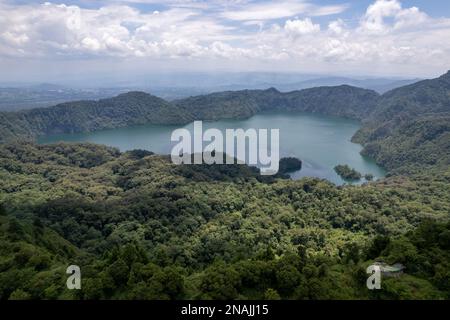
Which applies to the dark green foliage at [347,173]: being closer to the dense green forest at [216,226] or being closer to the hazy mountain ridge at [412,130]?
the dense green forest at [216,226]

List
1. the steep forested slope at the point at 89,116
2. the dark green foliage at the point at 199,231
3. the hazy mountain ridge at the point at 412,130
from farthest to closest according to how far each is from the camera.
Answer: the steep forested slope at the point at 89,116 → the hazy mountain ridge at the point at 412,130 → the dark green foliage at the point at 199,231

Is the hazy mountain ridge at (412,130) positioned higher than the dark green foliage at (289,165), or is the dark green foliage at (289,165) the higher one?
the hazy mountain ridge at (412,130)

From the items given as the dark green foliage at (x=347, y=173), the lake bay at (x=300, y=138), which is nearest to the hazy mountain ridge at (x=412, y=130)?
the lake bay at (x=300, y=138)

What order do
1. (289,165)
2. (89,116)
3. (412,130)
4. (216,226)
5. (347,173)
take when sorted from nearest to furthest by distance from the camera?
(216,226)
(347,173)
(289,165)
(412,130)
(89,116)

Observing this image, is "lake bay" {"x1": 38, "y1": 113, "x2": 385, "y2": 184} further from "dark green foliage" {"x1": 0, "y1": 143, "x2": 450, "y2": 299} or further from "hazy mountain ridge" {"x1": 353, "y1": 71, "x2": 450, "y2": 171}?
"dark green foliage" {"x1": 0, "y1": 143, "x2": 450, "y2": 299}

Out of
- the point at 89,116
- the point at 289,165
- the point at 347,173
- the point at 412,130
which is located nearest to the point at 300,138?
the point at 412,130

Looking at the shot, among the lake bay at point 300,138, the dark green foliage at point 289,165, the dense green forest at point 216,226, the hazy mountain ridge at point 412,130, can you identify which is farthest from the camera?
the hazy mountain ridge at point 412,130

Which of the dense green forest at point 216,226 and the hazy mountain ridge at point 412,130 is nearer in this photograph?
the dense green forest at point 216,226

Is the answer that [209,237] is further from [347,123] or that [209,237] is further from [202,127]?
[347,123]

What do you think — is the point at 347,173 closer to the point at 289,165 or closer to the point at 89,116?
the point at 289,165
